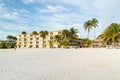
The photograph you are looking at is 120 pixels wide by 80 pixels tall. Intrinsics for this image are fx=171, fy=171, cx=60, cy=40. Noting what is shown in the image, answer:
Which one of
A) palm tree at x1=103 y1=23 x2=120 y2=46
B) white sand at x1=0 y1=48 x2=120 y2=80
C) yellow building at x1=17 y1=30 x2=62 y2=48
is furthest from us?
yellow building at x1=17 y1=30 x2=62 y2=48

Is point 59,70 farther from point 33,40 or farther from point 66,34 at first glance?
point 33,40

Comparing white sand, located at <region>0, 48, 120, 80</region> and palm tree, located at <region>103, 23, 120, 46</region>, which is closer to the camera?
white sand, located at <region>0, 48, 120, 80</region>

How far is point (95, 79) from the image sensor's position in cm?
835

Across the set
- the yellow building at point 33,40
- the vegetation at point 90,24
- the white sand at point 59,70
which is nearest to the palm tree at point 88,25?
the vegetation at point 90,24

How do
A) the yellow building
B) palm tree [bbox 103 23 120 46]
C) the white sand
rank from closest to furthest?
the white sand → palm tree [bbox 103 23 120 46] → the yellow building

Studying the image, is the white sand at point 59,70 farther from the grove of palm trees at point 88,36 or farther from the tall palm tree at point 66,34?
the tall palm tree at point 66,34

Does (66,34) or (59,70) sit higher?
(66,34)

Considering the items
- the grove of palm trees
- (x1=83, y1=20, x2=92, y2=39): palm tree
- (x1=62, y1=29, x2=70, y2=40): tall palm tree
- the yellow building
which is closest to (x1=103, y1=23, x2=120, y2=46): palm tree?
the grove of palm trees

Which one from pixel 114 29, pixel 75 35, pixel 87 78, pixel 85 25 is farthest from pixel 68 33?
pixel 87 78

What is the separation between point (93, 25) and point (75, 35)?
43.6 feet

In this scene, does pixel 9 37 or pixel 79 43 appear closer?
pixel 79 43

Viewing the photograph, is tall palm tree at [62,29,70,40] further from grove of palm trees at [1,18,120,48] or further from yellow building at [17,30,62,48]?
yellow building at [17,30,62,48]

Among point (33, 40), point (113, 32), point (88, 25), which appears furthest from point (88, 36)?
point (33, 40)

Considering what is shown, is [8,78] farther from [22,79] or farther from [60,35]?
[60,35]
